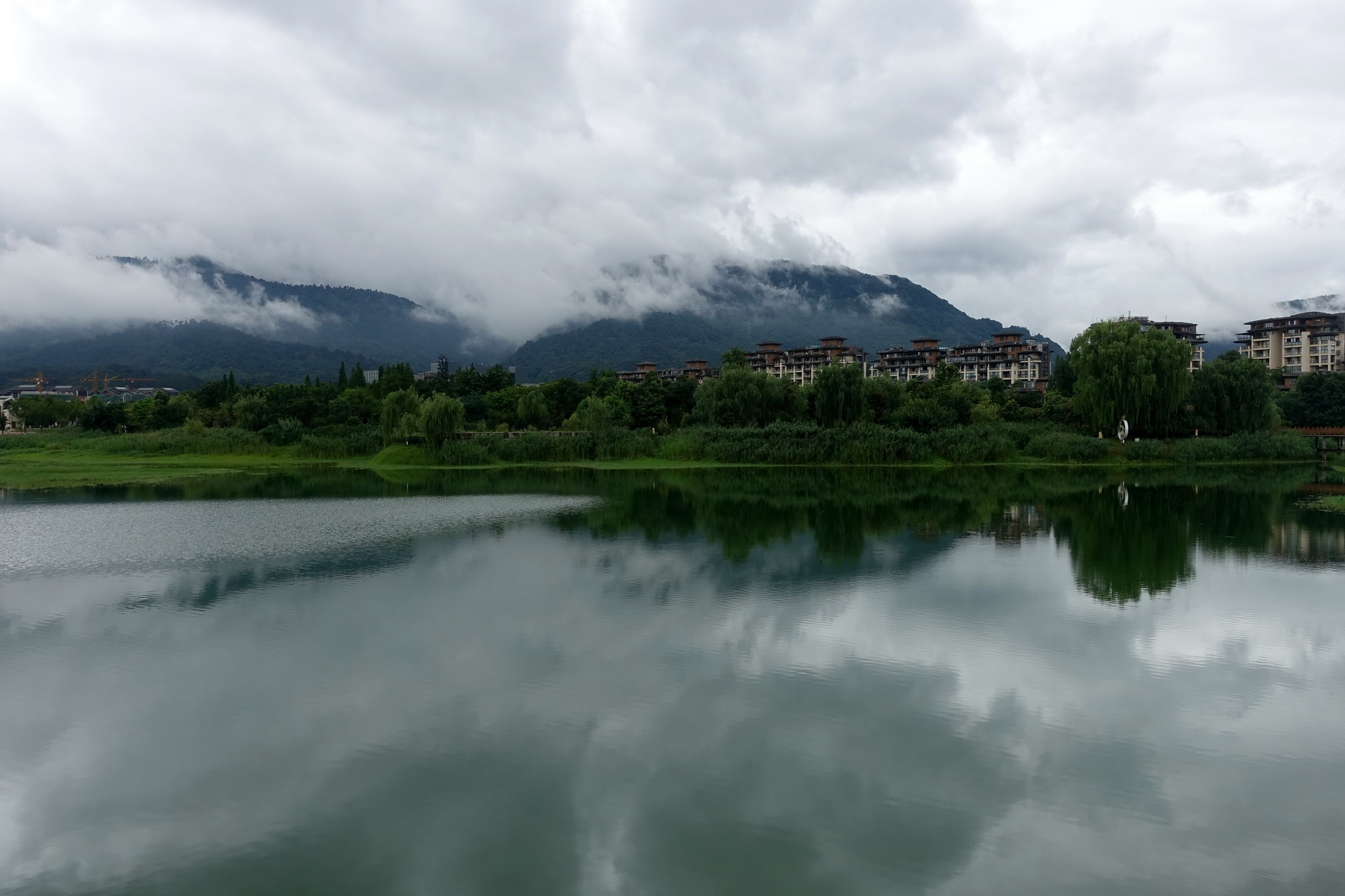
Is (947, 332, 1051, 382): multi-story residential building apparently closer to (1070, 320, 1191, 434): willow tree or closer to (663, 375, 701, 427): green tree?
(663, 375, 701, 427): green tree

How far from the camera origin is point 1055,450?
175ft

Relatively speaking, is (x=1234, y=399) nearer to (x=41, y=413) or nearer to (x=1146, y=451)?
(x=1146, y=451)

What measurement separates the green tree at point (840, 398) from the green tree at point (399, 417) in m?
27.8

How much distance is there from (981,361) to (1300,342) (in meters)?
44.5

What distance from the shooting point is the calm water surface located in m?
7.29

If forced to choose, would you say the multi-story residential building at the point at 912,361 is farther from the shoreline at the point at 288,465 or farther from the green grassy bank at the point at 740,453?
the shoreline at the point at 288,465

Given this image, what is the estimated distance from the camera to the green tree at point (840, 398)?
58969mm

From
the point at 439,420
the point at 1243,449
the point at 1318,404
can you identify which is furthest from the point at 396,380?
the point at 1318,404

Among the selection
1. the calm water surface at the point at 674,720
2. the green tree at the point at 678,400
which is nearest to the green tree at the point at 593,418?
the green tree at the point at 678,400

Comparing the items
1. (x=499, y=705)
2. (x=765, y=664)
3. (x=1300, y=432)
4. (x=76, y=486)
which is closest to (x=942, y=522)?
(x=765, y=664)

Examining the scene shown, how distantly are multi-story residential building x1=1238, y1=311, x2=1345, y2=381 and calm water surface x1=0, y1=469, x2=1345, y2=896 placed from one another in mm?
125604

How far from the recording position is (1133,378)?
52531 mm

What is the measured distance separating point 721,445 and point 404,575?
38.3 meters

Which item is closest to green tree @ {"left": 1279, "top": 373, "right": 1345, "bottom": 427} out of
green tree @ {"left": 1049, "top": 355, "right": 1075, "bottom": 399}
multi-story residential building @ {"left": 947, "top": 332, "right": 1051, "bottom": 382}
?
green tree @ {"left": 1049, "top": 355, "right": 1075, "bottom": 399}
